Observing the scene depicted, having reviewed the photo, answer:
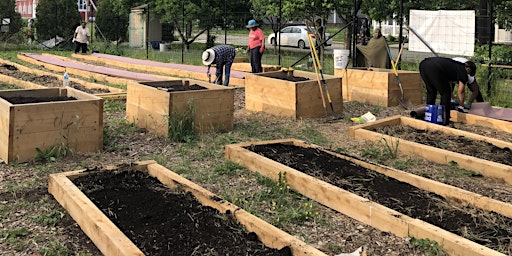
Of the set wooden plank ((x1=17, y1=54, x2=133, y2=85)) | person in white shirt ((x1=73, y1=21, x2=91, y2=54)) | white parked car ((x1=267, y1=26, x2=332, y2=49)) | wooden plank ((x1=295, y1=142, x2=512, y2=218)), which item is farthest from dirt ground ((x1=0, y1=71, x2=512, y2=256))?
white parked car ((x1=267, y1=26, x2=332, y2=49))

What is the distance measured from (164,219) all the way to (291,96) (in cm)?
481

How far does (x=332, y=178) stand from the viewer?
5156mm

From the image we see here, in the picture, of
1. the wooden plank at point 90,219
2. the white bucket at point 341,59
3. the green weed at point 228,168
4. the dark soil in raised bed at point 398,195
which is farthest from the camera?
the white bucket at point 341,59

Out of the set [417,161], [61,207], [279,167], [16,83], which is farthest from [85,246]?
[16,83]

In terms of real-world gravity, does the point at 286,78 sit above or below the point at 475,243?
above

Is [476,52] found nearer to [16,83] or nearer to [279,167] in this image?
[279,167]

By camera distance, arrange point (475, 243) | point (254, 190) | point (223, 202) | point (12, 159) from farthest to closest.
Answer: point (12, 159) < point (254, 190) < point (223, 202) < point (475, 243)

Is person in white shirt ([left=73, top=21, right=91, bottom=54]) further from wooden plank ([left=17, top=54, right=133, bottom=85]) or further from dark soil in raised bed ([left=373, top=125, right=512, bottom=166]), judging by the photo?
dark soil in raised bed ([left=373, top=125, right=512, bottom=166])

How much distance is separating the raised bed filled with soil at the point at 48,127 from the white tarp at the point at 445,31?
27.2ft

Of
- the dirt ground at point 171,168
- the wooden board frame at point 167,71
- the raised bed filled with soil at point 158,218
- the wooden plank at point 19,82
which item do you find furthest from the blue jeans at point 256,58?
the raised bed filled with soil at point 158,218

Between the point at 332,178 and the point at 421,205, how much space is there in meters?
0.95

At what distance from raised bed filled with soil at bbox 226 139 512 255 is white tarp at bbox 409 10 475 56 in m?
6.86

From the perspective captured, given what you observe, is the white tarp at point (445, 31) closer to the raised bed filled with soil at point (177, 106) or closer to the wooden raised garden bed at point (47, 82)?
the raised bed filled with soil at point (177, 106)

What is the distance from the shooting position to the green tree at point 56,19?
27641mm
